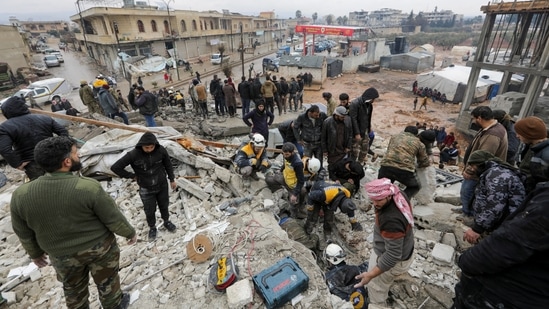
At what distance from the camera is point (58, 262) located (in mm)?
2133

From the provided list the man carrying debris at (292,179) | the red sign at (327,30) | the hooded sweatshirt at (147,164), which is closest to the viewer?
the hooded sweatshirt at (147,164)

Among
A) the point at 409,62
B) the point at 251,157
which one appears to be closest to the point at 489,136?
the point at 251,157

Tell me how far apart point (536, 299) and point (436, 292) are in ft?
5.63

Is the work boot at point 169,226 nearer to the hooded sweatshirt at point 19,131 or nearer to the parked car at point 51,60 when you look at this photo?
the hooded sweatshirt at point 19,131

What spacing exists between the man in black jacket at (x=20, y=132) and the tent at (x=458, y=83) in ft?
77.2

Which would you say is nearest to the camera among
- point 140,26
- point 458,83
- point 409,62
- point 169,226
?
point 169,226

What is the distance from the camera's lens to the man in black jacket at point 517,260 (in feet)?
4.86

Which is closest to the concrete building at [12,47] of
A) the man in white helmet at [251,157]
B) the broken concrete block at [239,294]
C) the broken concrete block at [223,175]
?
the broken concrete block at [223,175]

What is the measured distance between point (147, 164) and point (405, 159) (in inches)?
149

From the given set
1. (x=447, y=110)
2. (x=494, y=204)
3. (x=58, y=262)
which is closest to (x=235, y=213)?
(x=58, y=262)

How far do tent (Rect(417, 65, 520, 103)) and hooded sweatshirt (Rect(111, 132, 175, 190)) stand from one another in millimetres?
22320

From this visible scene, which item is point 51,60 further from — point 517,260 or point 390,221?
point 517,260

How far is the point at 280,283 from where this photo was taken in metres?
2.58

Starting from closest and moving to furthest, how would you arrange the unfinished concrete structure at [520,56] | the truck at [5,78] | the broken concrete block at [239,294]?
1. the broken concrete block at [239,294]
2. the unfinished concrete structure at [520,56]
3. the truck at [5,78]
